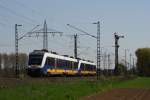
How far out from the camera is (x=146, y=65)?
148500mm

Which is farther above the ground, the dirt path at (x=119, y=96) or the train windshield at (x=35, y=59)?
the train windshield at (x=35, y=59)

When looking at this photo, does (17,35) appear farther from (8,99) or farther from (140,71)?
(140,71)

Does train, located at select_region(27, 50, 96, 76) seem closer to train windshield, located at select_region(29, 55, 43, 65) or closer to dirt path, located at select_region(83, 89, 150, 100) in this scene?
train windshield, located at select_region(29, 55, 43, 65)

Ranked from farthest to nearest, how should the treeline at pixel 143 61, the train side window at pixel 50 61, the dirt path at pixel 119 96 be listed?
the treeline at pixel 143 61 → the train side window at pixel 50 61 → the dirt path at pixel 119 96

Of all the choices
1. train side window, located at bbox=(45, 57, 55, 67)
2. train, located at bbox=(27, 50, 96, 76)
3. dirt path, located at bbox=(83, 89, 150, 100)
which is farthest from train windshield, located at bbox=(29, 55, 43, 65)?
dirt path, located at bbox=(83, 89, 150, 100)

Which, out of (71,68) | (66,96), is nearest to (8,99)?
(66,96)

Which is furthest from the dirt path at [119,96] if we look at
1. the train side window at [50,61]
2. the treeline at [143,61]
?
the treeline at [143,61]

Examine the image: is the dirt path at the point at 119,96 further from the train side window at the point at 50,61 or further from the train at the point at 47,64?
the train side window at the point at 50,61

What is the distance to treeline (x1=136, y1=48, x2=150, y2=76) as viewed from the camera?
5678 inches

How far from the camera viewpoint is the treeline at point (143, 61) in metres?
144

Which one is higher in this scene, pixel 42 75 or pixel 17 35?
pixel 17 35

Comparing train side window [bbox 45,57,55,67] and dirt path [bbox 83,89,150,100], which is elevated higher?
train side window [bbox 45,57,55,67]

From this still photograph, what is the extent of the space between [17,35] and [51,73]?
6.08 metres

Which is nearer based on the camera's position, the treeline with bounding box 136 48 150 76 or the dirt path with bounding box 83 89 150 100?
the dirt path with bounding box 83 89 150 100
